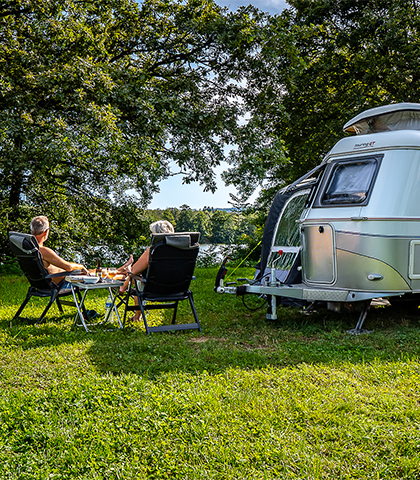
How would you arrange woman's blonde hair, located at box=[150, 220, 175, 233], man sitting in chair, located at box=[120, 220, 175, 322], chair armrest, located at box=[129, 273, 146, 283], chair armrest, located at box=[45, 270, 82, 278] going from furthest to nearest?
woman's blonde hair, located at box=[150, 220, 175, 233] → man sitting in chair, located at box=[120, 220, 175, 322] → chair armrest, located at box=[45, 270, 82, 278] → chair armrest, located at box=[129, 273, 146, 283]

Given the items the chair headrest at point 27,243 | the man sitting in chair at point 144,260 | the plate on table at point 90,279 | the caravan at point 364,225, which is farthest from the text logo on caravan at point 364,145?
the chair headrest at point 27,243

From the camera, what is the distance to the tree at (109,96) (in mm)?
9688

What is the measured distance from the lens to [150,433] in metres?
3.02

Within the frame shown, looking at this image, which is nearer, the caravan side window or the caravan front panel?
the caravan front panel

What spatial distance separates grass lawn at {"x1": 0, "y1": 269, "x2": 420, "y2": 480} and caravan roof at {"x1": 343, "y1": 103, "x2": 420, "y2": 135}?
3.12 metres

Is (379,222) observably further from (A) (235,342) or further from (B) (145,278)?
(B) (145,278)

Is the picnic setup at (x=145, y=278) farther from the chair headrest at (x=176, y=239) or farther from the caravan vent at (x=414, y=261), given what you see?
the caravan vent at (x=414, y=261)

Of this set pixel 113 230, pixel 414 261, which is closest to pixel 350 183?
pixel 414 261

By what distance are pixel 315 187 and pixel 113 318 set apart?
351 centimetres

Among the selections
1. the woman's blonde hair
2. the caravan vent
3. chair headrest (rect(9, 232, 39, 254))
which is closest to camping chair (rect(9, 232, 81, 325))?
chair headrest (rect(9, 232, 39, 254))

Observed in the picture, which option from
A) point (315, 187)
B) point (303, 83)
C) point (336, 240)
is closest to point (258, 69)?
point (303, 83)

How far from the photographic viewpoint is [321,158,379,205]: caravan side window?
5.80 meters

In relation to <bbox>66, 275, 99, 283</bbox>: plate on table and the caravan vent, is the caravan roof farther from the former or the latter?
<bbox>66, 275, 99, 283</bbox>: plate on table

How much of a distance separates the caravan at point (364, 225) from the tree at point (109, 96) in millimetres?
5152
